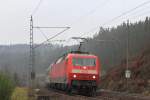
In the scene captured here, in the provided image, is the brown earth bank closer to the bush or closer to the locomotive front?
the locomotive front

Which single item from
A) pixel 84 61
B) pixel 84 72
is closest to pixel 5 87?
pixel 84 72

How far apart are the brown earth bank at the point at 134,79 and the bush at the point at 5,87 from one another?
25147 millimetres

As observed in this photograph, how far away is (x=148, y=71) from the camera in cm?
5869

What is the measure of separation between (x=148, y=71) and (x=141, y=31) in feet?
145

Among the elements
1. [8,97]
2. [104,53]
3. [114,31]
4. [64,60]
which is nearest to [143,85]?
[64,60]

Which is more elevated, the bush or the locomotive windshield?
the locomotive windshield

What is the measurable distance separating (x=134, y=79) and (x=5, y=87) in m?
35.2

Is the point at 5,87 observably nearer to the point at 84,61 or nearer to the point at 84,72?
the point at 84,72

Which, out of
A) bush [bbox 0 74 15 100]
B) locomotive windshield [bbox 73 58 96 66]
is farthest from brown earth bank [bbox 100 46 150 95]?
bush [bbox 0 74 15 100]

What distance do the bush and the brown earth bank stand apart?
25.1 m

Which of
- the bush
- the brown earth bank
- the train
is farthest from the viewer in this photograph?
the brown earth bank

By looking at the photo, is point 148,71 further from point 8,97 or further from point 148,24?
point 148,24

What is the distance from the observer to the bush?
83.1 ft

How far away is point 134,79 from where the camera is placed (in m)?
58.8
